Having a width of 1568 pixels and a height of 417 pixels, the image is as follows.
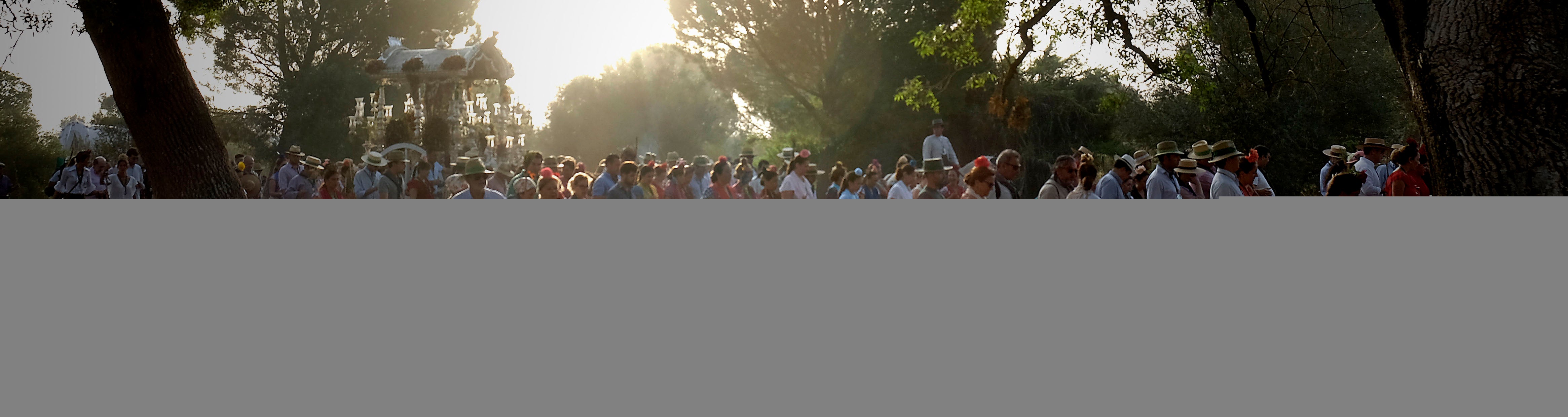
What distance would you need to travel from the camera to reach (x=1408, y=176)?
28.7ft

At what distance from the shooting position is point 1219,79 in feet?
70.6

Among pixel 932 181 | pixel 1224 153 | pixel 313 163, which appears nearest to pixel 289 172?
pixel 313 163

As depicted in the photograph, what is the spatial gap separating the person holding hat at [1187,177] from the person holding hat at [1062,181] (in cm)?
98

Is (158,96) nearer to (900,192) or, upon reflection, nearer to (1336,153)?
(900,192)

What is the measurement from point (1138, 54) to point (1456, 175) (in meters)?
6.55

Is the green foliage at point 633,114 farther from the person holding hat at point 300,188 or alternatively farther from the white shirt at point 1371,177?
the white shirt at point 1371,177

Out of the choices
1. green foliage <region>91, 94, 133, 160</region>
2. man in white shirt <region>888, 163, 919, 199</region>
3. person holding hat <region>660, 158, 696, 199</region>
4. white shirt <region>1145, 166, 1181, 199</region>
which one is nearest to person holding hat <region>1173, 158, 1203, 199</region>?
white shirt <region>1145, 166, 1181, 199</region>

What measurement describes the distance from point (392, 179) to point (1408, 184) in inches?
405

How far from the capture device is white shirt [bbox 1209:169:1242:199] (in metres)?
8.31

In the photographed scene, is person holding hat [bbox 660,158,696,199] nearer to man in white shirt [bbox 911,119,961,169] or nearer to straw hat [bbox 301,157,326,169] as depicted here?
man in white shirt [bbox 911,119,961,169]

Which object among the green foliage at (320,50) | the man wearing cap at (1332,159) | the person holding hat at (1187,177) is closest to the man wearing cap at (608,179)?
the person holding hat at (1187,177)

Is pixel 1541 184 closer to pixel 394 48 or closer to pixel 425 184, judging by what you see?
pixel 425 184

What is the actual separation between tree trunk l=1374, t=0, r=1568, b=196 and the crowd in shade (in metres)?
0.46

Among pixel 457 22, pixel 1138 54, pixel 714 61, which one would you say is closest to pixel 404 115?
pixel 714 61
